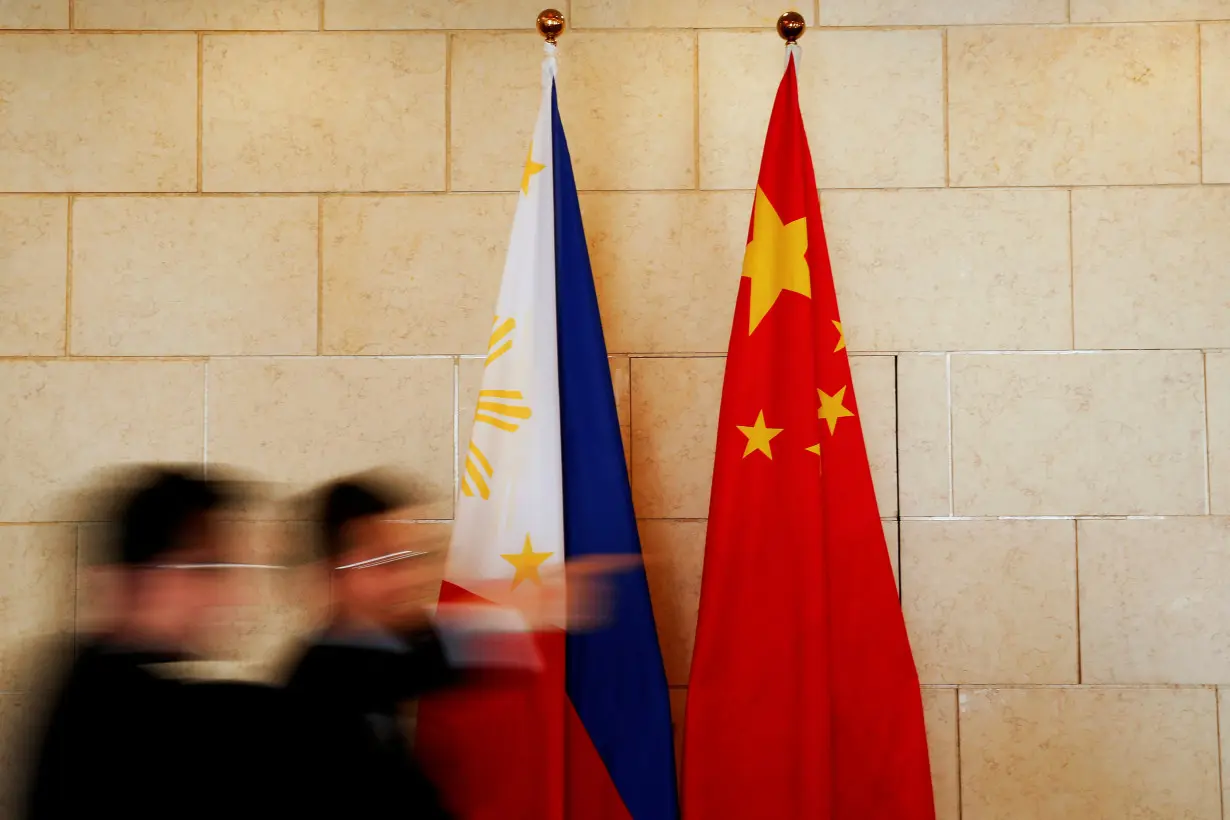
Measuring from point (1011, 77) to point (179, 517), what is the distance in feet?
5.90

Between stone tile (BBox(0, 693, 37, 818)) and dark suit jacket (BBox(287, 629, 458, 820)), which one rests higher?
dark suit jacket (BBox(287, 629, 458, 820))

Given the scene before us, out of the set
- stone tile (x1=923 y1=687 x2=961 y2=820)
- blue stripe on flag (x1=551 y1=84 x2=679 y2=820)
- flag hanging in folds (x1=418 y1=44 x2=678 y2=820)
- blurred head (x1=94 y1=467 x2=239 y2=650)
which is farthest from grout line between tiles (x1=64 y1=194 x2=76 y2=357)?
stone tile (x1=923 y1=687 x2=961 y2=820)

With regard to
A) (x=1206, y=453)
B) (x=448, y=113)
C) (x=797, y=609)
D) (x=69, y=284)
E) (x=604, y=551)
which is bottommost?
(x=797, y=609)

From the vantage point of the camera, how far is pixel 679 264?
6.14ft

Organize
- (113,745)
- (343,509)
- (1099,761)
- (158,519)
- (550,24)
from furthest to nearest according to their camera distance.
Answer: (1099,761) < (550,24) < (343,509) < (158,519) < (113,745)

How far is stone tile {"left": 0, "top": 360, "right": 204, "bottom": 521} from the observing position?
184 cm

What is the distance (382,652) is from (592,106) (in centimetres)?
117

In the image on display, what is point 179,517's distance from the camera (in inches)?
54.1

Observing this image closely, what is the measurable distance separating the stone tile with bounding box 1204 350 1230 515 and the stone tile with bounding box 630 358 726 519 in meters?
1.00

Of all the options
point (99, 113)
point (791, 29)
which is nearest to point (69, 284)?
point (99, 113)

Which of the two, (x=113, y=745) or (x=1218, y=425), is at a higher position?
(x=1218, y=425)

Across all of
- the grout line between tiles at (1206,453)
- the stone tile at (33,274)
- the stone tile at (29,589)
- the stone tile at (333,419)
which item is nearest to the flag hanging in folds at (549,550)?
the stone tile at (333,419)

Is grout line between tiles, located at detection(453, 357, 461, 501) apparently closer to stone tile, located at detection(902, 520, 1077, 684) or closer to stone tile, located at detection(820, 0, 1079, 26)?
stone tile, located at detection(902, 520, 1077, 684)

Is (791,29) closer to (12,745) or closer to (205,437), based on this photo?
(205,437)
